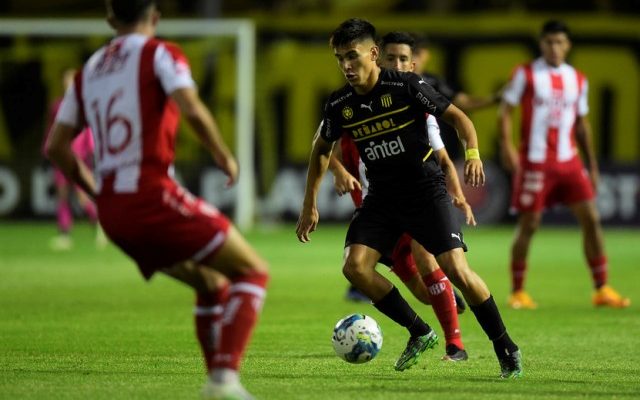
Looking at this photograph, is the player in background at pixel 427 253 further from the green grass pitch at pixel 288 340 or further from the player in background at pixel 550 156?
the player in background at pixel 550 156

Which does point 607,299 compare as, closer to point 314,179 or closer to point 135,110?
point 314,179

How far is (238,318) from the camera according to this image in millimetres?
5887

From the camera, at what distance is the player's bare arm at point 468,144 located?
287 inches

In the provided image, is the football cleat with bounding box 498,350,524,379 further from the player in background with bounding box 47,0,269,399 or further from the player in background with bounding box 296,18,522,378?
the player in background with bounding box 47,0,269,399

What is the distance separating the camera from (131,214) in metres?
5.85

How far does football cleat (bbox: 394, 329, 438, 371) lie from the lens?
26.0 feet

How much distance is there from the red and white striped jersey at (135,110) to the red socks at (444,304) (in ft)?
9.42

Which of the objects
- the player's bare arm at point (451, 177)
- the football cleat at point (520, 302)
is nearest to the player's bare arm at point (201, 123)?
the player's bare arm at point (451, 177)

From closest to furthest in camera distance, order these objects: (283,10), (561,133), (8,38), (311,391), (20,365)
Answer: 1. (311,391)
2. (20,365)
3. (561,133)
4. (8,38)
5. (283,10)

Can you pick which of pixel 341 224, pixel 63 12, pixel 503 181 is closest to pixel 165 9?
pixel 63 12

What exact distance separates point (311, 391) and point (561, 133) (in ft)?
19.7

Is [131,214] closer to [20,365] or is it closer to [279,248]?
[20,365]

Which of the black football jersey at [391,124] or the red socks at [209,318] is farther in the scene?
the black football jersey at [391,124]

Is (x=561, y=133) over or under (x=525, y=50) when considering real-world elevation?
over
